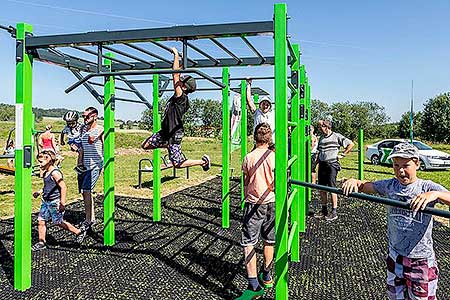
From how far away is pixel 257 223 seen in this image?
11.9ft

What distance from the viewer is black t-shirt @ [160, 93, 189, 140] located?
4.38 meters

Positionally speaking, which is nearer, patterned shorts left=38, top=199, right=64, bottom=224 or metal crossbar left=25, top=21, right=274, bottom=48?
metal crossbar left=25, top=21, right=274, bottom=48

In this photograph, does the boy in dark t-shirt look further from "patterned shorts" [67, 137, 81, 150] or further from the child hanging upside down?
the child hanging upside down

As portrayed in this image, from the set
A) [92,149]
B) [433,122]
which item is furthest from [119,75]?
[433,122]

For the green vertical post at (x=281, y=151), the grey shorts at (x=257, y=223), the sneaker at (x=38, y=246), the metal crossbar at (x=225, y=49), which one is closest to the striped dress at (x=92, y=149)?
the sneaker at (x=38, y=246)

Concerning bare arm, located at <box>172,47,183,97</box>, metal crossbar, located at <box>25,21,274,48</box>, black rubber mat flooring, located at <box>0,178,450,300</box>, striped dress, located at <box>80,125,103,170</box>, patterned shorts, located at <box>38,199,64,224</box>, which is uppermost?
metal crossbar, located at <box>25,21,274,48</box>

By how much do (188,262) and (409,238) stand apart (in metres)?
2.56

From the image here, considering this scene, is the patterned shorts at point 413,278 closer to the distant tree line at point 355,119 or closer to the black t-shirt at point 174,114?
the black t-shirt at point 174,114

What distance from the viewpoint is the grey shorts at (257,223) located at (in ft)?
11.8

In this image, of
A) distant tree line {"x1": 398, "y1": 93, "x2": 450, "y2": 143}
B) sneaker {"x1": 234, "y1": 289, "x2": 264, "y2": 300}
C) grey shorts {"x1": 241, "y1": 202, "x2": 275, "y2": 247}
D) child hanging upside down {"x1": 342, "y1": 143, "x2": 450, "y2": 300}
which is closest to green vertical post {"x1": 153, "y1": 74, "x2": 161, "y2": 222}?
grey shorts {"x1": 241, "y1": 202, "x2": 275, "y2": 247}

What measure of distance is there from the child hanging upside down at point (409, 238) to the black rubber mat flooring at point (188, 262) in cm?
118

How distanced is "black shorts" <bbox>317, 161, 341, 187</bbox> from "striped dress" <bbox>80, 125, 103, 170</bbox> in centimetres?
333

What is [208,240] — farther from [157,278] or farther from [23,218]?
[23,218]

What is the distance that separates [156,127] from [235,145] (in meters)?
1.62
